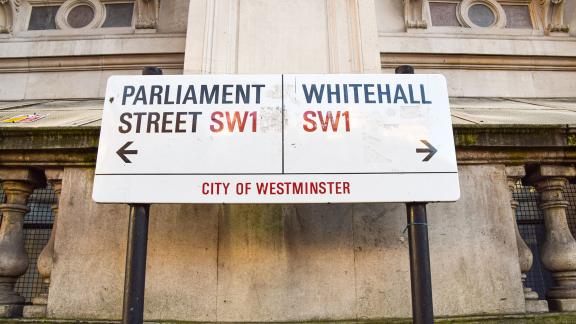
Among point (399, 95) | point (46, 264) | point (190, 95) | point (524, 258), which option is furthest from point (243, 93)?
point (524, 258)

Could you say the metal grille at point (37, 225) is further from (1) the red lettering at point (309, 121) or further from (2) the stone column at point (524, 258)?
(2) the stone column at point (524, 258)

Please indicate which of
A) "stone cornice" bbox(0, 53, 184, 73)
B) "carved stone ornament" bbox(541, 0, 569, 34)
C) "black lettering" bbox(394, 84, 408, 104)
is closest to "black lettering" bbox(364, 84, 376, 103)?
"black lettering" bbox(394, 84, 408, 104)

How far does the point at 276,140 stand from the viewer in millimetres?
3102

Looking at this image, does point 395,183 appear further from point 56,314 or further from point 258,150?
point 56,314

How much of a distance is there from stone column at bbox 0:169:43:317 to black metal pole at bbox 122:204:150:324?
1388mm

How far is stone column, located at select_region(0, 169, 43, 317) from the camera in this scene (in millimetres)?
3539

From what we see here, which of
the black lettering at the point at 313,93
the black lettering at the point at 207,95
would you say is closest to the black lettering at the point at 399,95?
the black lettering at the point at 313,93

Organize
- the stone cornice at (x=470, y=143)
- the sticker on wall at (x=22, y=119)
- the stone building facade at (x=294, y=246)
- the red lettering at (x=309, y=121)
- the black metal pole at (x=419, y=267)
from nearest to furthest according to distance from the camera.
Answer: the black metal pole at (x=419, y=267) < the red lettering at (x=309, y=121) < the stone building facade at (x=294, y=246) < the stone cornice at (x=470, y=143) < the sticker on wall at (x=22, y=119)

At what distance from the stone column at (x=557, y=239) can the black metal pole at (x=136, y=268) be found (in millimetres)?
3305

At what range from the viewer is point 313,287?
3.53 meters

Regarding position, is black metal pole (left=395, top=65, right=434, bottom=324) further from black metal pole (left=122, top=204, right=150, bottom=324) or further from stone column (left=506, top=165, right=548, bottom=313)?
black metal pole (left=122, top=204, right=150, bottom=324)

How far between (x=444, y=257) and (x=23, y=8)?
349 inches

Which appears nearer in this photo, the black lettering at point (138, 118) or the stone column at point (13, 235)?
the black lettering at point (138, 118)

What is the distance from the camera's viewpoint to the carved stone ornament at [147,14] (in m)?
7.99
